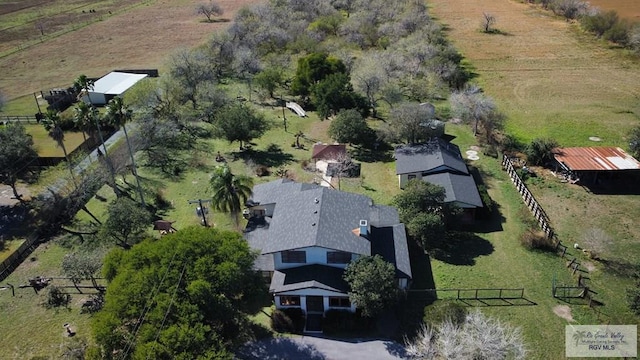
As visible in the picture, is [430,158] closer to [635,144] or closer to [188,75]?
[635,144]

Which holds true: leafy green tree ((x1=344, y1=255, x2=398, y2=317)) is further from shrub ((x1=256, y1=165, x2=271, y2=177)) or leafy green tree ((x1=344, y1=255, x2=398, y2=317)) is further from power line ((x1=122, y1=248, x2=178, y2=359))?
shrub ((x1=256, y1=165, x2=271, y2=177))

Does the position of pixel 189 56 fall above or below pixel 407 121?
above

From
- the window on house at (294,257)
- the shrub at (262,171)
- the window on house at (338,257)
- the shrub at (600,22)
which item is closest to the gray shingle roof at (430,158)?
the shrub at (262,171)

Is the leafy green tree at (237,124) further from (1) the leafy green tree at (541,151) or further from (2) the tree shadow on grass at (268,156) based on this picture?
(1) the leafy green tree at (541,151)

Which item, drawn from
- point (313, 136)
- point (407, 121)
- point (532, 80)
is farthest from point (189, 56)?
point (532, 80)

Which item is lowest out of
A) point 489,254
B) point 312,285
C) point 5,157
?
point 489,254

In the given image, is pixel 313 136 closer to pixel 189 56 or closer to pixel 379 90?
pixel 379 90
